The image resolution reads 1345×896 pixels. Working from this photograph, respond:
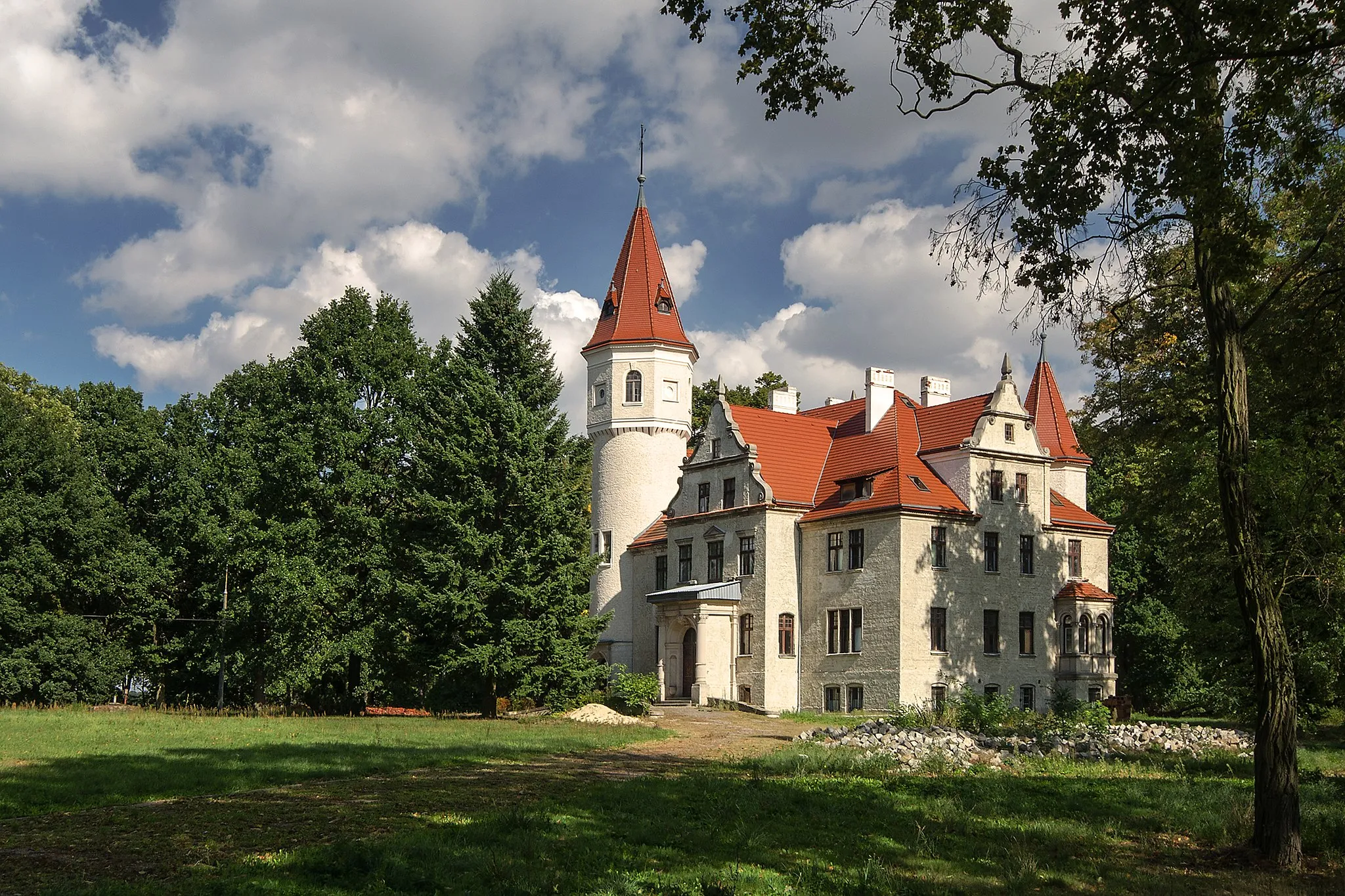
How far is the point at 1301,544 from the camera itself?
1600 centimetres

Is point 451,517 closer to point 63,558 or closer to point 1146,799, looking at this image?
point 63,558

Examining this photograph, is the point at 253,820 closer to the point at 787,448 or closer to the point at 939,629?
the point at 939,629

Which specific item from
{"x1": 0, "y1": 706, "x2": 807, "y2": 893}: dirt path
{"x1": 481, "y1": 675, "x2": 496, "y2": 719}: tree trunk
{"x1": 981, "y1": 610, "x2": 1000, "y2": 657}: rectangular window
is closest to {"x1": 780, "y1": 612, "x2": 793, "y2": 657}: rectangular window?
{"x1": 981, "y1": 610, "x2": 1000, "y2": 657}: rectangular window

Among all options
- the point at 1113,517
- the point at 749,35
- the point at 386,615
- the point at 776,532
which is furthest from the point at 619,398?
the point at 749,35

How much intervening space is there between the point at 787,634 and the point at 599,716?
11.9 m

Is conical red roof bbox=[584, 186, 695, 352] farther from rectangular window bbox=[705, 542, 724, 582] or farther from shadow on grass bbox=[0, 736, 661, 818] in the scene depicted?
shadow on grass bbox=[0, 736, 661, 818]

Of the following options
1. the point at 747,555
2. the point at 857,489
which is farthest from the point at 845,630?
the point at 857,489

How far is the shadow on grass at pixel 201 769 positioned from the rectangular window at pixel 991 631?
23270 millimetres

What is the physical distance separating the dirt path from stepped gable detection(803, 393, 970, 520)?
22.5 metres

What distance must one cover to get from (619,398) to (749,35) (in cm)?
3675

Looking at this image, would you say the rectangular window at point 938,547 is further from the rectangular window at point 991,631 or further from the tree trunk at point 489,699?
the tree trunk at point 489,699

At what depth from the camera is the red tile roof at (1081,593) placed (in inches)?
1785

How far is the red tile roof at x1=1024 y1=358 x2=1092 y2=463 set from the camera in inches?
1967

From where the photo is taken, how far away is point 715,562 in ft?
152
